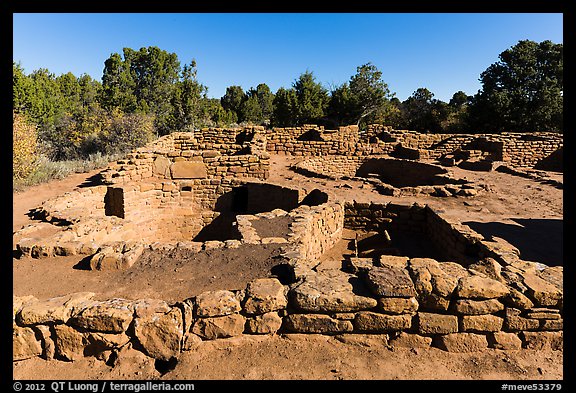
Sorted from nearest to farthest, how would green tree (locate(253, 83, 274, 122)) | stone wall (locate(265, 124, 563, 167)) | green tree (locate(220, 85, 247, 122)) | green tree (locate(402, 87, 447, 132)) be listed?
stone wall (locate(265, 124, 563, 167)), green tree (locate(402, 87, 447, 132)), green tree (locate(220, 85, 247, 122)), green tree (locate(253, 83, 274, 122))

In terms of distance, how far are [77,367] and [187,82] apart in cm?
3752

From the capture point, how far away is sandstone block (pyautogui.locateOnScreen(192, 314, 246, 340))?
305cm

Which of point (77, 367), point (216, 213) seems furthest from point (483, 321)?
point (216, 213)

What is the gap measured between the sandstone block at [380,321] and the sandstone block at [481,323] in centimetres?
56

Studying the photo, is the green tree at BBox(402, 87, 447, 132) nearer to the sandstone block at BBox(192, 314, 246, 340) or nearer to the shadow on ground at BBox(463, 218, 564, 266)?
the shadow on ground at BBox(463, 218, 564, 266)

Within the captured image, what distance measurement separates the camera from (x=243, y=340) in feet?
10.2

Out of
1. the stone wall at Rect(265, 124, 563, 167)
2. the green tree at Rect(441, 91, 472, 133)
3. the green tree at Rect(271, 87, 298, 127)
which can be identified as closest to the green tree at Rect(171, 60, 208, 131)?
the green tree at Rect(271, 87, 298, 127)

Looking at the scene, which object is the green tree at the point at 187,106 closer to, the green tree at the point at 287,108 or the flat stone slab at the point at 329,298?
the green tree at the point at 287,108

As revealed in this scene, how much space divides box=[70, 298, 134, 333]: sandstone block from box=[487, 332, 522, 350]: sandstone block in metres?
3.65

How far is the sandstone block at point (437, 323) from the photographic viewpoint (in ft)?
10.1

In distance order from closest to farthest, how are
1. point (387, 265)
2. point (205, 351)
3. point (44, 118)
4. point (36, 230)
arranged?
point (205, 351)
point (387, 265)
point (36, 230)
point (44, 118)

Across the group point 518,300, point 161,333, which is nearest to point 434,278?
point 518,300
